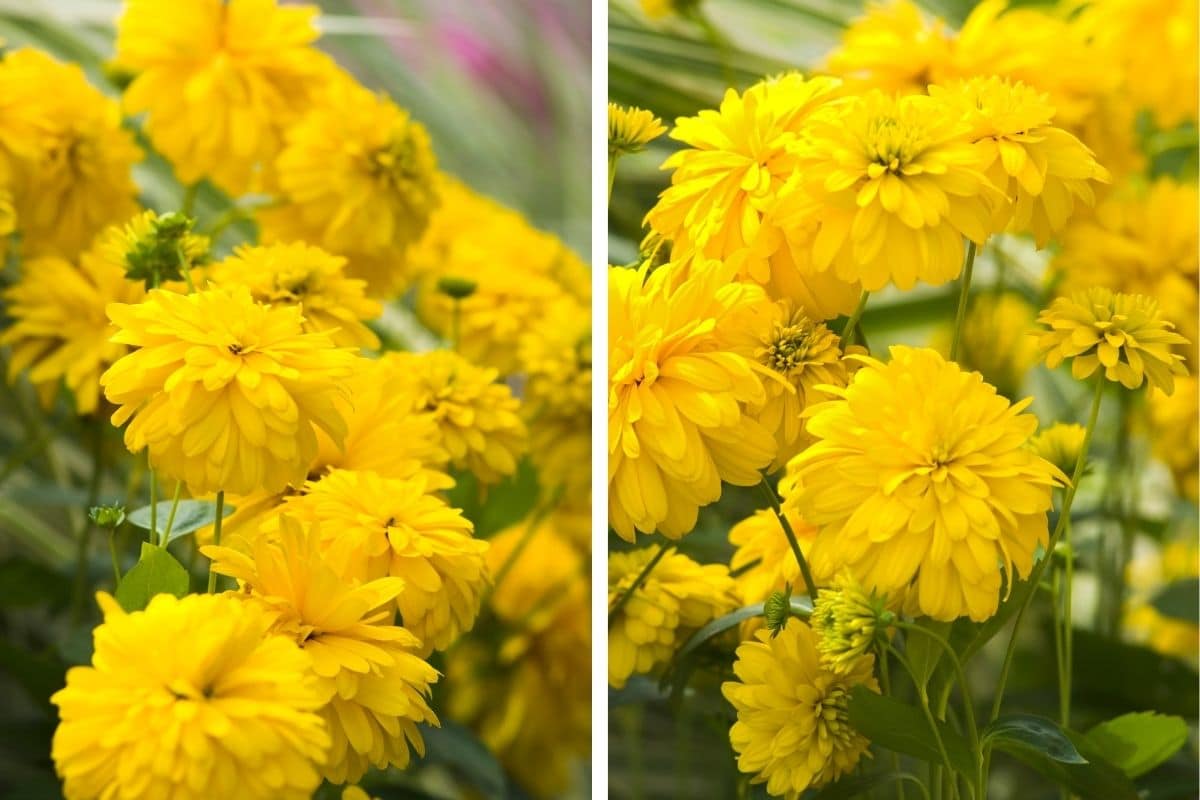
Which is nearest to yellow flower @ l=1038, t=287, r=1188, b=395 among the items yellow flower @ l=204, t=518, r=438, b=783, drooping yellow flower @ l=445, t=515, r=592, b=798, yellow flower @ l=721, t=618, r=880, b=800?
yellow flower @ l=721, t=618, r=880, b=800

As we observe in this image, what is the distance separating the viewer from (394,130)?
64 centimetres

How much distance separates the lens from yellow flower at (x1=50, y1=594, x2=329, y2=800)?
325 mm

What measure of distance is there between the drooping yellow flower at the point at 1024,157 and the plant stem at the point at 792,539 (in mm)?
110

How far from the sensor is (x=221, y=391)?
0.38 meters

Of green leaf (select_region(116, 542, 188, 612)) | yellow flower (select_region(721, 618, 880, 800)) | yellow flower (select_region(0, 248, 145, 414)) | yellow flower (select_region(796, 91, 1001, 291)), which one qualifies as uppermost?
yellow flower (select_region(796, 91, 1001, 291))

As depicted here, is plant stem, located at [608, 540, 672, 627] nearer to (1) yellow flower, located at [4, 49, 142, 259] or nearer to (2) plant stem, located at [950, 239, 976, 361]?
(2) plant stem, located at [950, 239, 976, 361]

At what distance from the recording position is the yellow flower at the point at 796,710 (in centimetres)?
44

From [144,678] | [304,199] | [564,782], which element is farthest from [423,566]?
[564,782]

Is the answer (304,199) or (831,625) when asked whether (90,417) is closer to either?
(304,199)

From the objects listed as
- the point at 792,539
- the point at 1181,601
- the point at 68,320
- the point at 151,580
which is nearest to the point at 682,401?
the point at 792,539

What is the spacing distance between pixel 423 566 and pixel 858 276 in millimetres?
Answer: 157

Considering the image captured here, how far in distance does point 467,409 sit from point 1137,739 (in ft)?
0.91

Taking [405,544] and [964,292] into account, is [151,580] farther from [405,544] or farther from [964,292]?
[964,292]

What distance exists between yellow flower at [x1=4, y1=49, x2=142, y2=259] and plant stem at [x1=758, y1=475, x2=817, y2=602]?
1.14 feet
